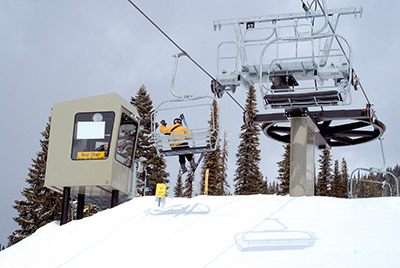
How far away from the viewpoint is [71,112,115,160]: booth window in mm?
15852

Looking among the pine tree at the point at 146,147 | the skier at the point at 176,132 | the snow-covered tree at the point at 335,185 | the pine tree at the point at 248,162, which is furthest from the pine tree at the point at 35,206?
the snow-covered tree at the point at 335,185

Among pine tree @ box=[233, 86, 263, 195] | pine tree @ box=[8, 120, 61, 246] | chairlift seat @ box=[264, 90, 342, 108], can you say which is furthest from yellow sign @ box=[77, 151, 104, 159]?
pine tree @ box=[233, 86, 263, 195]

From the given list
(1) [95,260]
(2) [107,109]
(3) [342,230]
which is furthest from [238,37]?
(1) [95,260]

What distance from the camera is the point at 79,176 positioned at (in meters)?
15.7

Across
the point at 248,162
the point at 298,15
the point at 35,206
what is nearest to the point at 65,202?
the point at 298,15

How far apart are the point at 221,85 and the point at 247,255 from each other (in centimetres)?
543

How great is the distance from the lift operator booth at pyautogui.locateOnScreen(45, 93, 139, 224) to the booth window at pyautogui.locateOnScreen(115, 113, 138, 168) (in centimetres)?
3

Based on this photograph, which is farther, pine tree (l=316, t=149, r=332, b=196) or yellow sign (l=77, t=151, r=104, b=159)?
pine tree (l=316, t=149, r=332, b=196)

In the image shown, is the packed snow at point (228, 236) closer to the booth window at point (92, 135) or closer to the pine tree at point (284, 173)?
the booth window at point (92, 135)

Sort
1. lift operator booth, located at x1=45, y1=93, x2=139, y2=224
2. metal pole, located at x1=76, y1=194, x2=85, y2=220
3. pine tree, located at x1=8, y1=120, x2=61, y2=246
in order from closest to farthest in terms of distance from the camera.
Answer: lift operator booth, located at x1=45, y1=93, x2=139, y2=224 < metal pole, located at x1=76, y1=194, x2=85, y2=220 < pine tree, located at x1=8, y1=120, x2=61, y2=246

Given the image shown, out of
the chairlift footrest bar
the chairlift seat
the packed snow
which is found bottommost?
the packed snow

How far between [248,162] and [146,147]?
9686mm

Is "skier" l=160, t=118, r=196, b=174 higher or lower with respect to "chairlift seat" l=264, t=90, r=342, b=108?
lower

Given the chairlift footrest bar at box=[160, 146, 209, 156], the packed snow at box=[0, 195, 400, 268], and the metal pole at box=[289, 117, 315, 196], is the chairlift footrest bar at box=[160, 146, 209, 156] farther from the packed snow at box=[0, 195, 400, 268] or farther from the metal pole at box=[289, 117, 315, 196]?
the metal pole at box=[289, 117, 315, 196]
